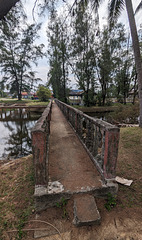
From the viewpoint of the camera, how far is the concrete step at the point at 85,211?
180 centimetres

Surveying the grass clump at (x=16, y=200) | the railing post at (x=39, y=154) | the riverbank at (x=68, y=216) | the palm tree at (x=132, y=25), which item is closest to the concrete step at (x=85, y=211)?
the riverbank at (x=68, y=216)

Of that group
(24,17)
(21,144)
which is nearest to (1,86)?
(21,144)

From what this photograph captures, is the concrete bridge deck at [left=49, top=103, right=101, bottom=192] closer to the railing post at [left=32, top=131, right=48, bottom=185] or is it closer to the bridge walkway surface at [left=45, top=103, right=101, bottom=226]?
the bridge walkway surface at [left=45, top=103, right=101, bottom=226]

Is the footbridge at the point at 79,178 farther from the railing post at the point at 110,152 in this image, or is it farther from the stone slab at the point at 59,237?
the stone slab at the point at 59,237

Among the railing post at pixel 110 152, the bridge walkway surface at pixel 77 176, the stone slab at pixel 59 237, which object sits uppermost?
the railing post at pixel 110 152

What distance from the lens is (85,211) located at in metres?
1.92

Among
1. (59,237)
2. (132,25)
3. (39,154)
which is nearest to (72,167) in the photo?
(39,154)

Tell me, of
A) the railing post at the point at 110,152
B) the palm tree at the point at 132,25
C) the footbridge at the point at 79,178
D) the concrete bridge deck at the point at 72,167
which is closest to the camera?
A: the footbridge at the point at 79,178

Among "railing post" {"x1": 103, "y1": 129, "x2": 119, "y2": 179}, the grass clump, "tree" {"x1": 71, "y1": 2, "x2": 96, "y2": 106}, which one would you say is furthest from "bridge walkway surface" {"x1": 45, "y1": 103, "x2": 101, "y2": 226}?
"tree" {"x1": 71, "y1": 2, "x2": 96, "y2": 106}

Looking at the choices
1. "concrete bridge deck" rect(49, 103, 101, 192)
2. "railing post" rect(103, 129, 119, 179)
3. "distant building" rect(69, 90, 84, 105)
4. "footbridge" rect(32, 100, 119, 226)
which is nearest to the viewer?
"footbridge" rect(32, 100, 119, 226)

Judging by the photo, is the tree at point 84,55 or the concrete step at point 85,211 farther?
the tree at point 84,55

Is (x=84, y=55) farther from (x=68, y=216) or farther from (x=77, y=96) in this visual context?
(x=68, y=216)

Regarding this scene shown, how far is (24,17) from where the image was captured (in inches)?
201

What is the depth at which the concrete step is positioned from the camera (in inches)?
71.1
